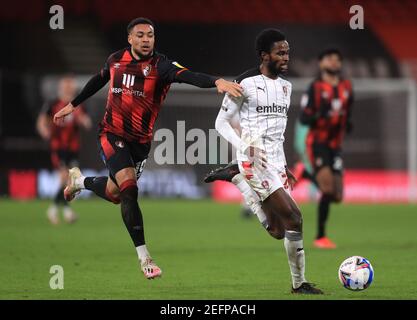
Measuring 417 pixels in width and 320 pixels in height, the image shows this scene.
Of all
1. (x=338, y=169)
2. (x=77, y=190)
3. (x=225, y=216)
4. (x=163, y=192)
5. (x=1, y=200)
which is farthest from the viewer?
(x=163, y=192)

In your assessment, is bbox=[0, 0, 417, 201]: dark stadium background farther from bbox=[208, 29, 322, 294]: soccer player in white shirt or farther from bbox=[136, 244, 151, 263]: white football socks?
bbox=[208, 29, 322, 294]: soccer player in white shirt

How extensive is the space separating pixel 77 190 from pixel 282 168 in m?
2.61

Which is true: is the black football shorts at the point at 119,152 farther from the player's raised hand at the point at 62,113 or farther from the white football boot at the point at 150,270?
the white football boot at the point at 150,270

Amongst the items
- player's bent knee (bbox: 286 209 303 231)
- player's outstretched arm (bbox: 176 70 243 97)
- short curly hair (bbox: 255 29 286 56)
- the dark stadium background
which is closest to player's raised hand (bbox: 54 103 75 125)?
player's outstretched arm (bbox: 176 70 243 97)

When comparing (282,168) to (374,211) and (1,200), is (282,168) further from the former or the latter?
(1,200)

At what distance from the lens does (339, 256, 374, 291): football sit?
7.86 m

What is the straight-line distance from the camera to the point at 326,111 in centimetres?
1277

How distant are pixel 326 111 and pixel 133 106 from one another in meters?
4.73

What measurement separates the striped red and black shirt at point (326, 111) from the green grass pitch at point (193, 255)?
58.1 inches

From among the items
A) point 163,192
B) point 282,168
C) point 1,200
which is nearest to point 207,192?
point 163,192

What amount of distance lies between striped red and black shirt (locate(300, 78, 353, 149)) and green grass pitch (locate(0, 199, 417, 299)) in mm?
1475

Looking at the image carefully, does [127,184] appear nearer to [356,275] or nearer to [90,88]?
[90,88]

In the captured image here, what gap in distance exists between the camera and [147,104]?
340 inches

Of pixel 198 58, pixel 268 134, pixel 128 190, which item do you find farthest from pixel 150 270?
pixel 198 58
